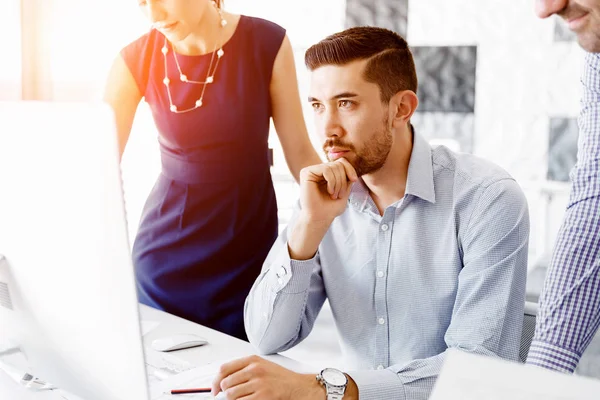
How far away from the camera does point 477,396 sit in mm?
439

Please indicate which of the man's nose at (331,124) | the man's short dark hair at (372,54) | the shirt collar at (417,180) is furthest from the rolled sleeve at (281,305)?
the man's short dark hair at (372,54)

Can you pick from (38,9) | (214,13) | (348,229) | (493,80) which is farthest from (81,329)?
(38,9)

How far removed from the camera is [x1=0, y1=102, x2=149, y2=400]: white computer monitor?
0.73 m

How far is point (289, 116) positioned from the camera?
1916mm

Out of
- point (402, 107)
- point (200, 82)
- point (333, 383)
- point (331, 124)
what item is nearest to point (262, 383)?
point (333, 383)

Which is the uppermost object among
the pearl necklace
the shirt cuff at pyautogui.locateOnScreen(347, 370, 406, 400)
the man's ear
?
the pearl necklace

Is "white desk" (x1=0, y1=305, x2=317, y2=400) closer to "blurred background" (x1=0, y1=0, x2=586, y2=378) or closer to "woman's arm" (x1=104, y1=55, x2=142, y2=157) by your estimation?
"woman's arm" (x1=104, y1=55, x2=142, y2=157)

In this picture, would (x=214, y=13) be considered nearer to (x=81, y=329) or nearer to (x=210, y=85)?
(x=210, y=85)

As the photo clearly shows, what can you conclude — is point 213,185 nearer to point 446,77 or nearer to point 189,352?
point 189,352

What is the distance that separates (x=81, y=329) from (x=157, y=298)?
106 centimetres

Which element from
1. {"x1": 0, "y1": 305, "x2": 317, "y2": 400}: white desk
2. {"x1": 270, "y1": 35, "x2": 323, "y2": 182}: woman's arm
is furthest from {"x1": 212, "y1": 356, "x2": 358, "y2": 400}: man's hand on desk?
{"x1": 270, "y1": 35, "x2": 323, "y2": 182}: woman's arm

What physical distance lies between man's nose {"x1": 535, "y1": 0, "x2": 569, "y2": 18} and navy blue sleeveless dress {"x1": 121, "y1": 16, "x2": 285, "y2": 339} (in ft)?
3.60

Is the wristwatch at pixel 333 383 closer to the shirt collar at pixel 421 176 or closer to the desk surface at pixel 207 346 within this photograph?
the desk surface at pixel 207 346

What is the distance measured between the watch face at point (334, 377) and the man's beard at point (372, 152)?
49cm
